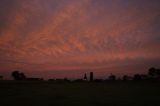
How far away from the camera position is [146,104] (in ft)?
51.4

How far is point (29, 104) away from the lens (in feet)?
51.3

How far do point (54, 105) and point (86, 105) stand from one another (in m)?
2.47

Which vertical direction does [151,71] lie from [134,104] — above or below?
above

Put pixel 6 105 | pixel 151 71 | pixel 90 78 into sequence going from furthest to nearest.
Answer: pixel 151 71 → pixel 90 78 → pixel 6 105

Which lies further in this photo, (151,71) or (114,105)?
(151,71)

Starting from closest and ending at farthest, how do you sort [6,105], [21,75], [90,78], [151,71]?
1. [6,105]
2. [90,78]
3. [151,71]
4. [21,75]

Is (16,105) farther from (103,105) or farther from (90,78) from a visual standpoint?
(90,78)

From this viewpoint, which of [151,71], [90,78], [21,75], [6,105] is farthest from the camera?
[21,75]

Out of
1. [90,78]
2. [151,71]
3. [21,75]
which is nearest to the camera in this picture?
[90,78]

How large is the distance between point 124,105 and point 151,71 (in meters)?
84.3

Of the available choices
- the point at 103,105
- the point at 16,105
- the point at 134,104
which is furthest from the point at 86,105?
the point at 16,105

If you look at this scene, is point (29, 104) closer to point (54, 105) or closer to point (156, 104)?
point (54, 105)

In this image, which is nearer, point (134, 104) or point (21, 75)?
point (134, 104)

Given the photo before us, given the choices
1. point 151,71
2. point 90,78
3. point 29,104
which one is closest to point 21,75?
point 90,78
